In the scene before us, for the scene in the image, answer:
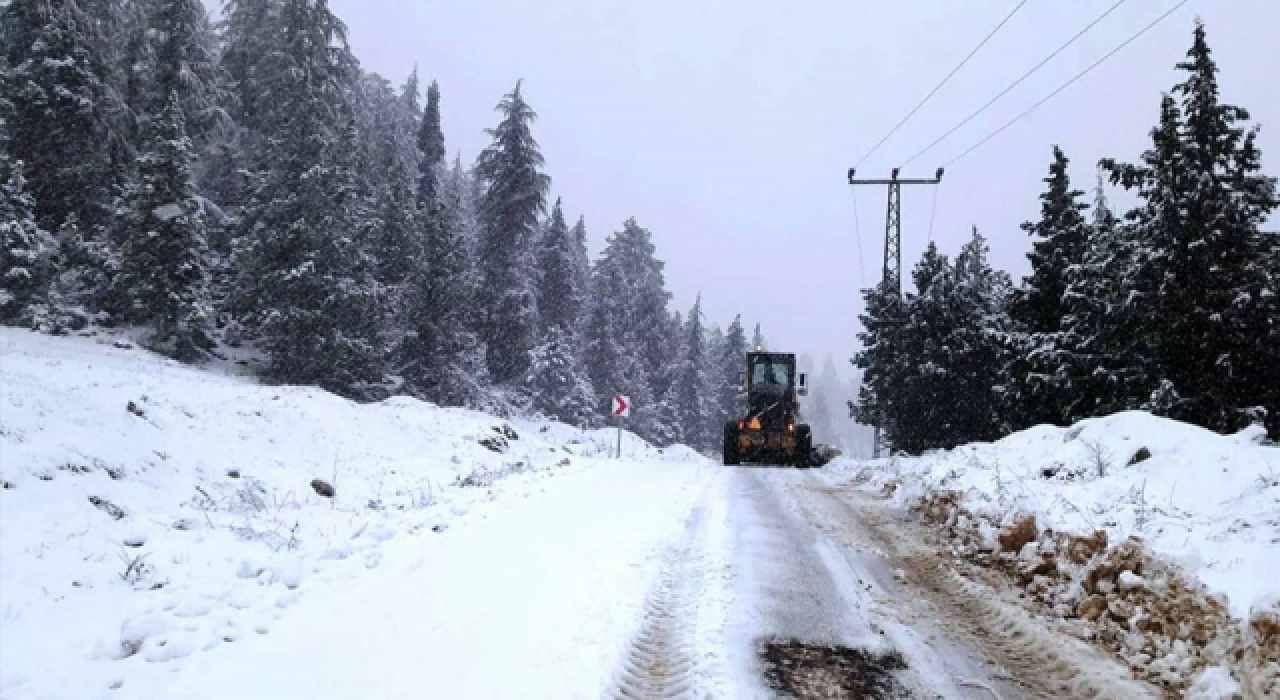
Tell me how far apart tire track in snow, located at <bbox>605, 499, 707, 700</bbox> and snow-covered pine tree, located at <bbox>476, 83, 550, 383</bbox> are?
92.4 feet

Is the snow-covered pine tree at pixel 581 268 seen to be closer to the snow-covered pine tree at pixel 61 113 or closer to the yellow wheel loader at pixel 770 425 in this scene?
the yellow wheel loader at pixel 770 425

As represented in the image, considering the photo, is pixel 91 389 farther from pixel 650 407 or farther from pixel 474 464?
pixel 650 407

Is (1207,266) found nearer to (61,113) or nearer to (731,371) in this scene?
(61,113)

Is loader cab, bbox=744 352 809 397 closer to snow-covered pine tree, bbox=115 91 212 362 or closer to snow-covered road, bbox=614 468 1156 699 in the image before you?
snow-covered road, bbox=614 468 1156 699

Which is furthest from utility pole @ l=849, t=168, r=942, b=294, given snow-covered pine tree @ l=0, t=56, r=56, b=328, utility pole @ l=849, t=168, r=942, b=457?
snow-covered pine tree @ l=0, t=56, r=56, b=328

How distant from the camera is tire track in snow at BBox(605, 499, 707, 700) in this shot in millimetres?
4109

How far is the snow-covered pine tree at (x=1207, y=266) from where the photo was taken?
14.6m

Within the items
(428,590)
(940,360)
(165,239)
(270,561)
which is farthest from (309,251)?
(940,360)

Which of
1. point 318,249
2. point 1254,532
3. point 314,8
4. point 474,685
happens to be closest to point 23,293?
point 318,249

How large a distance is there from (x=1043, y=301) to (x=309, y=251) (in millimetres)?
24270

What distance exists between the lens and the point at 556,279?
3881 centimetres

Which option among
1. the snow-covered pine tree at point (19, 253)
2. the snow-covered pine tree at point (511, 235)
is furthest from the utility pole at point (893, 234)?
the snow-covered pine tree at point (19, 253)

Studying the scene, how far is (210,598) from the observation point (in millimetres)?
4898

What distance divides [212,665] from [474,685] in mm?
1520
